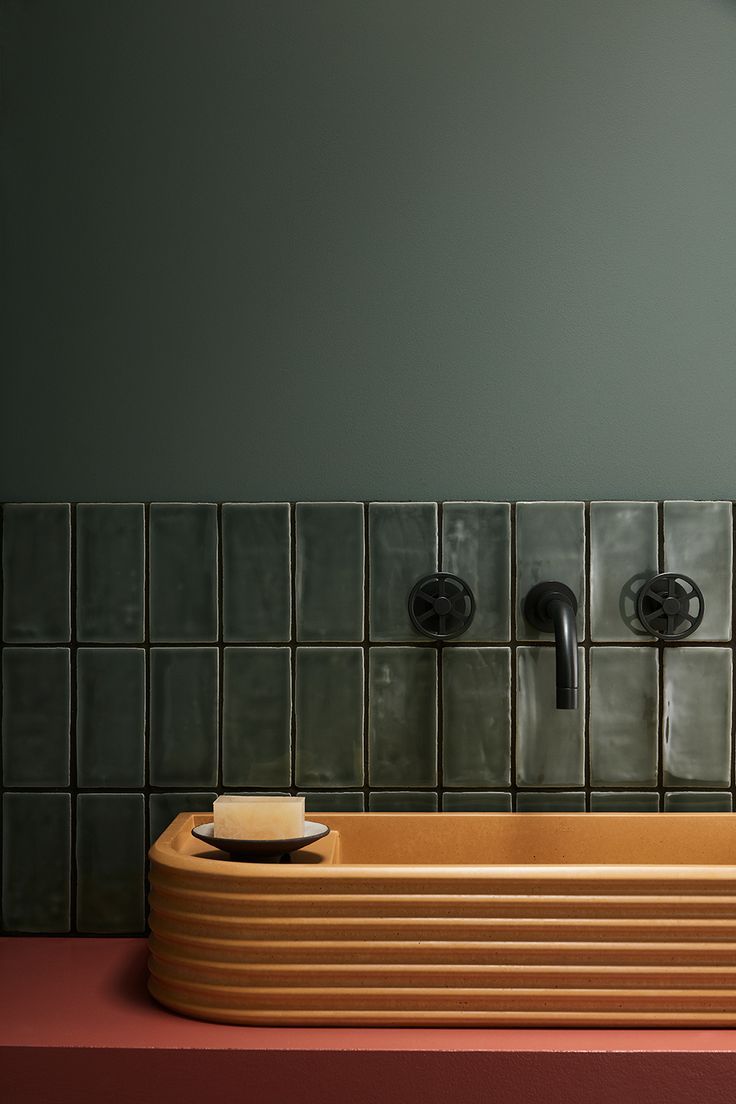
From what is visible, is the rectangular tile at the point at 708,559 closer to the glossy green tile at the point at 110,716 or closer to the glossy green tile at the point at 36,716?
the glossy green tile at the point at 110,716

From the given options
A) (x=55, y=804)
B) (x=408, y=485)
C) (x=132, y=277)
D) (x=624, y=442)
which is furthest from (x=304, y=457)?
(x=55, y=804)

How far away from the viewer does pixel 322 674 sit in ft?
4.33

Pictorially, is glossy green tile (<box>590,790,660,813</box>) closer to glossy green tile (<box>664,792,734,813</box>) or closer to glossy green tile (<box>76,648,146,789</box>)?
glossy green tile (<box>664,792,734,813</box>)

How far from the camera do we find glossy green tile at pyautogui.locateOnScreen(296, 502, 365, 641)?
1.32 m

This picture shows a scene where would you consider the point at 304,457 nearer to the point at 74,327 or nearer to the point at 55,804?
the point at 74,327

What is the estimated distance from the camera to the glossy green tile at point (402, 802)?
51.5 inches

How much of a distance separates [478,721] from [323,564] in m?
0.32

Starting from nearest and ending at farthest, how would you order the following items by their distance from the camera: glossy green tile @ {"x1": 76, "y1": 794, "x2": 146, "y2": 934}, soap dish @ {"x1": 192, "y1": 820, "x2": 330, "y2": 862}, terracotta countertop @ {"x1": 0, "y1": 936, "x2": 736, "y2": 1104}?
terracotta countertop @ {"x1": 0, "y1": 936, "x2": 736, "y2": 1104} → soap dish @ {"x1": 192, "y1": 820, "x2": 330, "y2": 862} → glossy green tile @ {"x1": 76, "y1": 794, "x2": 146, "y2": 934}

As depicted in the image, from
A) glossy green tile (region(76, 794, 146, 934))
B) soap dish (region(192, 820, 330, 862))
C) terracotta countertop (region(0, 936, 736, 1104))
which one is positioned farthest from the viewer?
glossy green tile (region(76, 794, 146, 934))

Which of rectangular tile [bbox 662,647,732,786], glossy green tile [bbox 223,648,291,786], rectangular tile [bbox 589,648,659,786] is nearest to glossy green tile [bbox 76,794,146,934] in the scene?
glossy green tile [bbox 223,648,291,786]

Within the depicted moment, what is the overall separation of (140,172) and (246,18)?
0.28 metres

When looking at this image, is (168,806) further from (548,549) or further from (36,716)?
(548,549)

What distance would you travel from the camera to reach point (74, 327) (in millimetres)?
1346

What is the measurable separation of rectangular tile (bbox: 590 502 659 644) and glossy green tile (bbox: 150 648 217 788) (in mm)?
572
